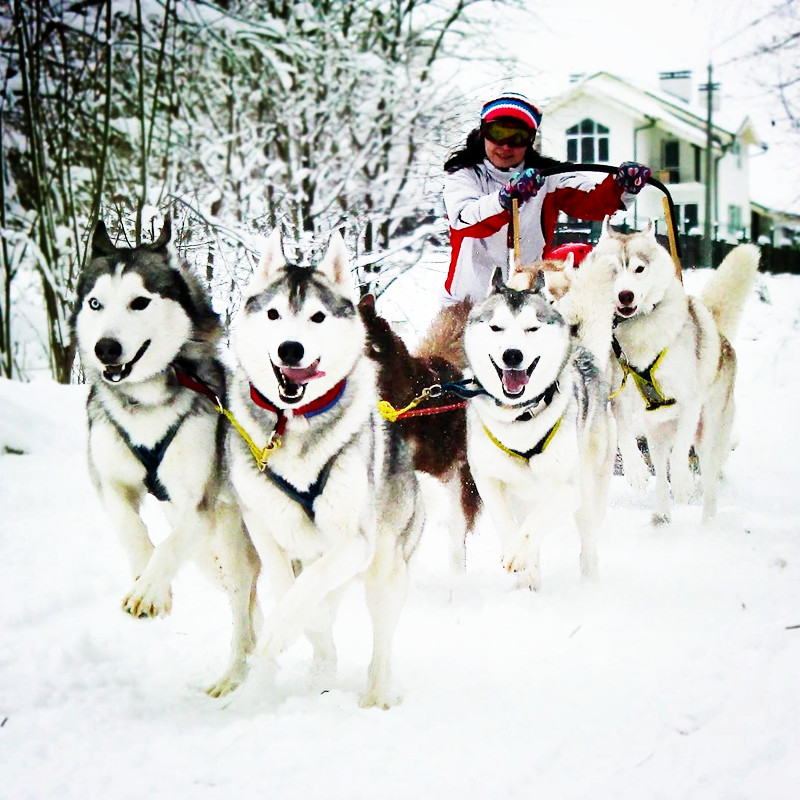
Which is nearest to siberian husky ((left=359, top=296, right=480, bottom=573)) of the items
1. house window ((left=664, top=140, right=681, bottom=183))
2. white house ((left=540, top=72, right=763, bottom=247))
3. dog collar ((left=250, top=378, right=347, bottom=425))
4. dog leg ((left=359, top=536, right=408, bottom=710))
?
dog leg ((left=359, top=536, right=408, bottom=710))

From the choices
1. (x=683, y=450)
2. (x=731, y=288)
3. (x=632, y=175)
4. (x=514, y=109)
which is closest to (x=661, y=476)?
(x=683, y=450)

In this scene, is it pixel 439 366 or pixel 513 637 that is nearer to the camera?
pixel 513 637

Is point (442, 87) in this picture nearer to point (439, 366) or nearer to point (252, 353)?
point (439, 366)

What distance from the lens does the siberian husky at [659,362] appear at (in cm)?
365

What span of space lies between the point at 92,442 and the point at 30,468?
8.59ft

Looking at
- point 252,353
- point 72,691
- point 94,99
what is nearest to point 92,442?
point 252,353

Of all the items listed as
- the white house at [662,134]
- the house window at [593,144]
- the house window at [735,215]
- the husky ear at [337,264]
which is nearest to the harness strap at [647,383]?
the husky ear at [337,264]

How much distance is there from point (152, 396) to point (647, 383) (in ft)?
7.67

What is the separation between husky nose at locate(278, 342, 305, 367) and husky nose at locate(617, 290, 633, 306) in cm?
199

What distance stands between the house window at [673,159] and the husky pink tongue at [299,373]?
802 inches

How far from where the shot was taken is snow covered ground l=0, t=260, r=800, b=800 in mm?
1934

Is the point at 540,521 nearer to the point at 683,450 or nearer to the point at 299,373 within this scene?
the point at 299,373

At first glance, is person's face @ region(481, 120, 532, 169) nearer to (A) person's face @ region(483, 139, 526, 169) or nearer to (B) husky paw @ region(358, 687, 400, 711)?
(A) person's face @ region(483, 139, 526, 169)

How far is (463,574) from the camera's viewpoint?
11.6 ft
